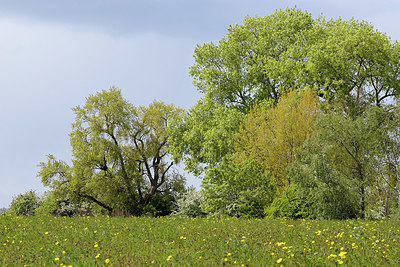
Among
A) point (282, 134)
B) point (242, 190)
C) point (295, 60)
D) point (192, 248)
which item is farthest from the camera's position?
point (295, 60)

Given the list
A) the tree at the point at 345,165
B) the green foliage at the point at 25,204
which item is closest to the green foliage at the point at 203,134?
the tree at the point at 345,165

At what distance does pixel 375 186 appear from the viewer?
23.5 m

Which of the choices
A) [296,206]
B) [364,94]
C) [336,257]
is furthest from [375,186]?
[336,257]

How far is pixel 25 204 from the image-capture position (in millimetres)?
49719

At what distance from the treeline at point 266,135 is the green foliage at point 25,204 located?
8.70m

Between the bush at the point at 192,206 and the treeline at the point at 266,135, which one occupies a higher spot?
the treeline at the point at 266,135

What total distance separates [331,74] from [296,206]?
537 inches

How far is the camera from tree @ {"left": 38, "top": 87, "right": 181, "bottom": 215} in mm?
36406

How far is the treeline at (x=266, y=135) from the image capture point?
21984mm

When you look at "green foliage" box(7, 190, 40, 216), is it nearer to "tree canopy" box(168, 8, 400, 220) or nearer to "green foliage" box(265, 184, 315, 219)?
"tree canopy" box(168, 8, 400, 220)

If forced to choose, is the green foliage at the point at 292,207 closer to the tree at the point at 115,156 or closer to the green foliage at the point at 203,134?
the green foliage at the point at 203,134

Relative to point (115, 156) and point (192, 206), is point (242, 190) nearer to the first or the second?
point (192, 206)

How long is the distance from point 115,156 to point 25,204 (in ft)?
65.4

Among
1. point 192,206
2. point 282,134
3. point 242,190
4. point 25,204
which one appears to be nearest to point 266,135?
point 282,134
